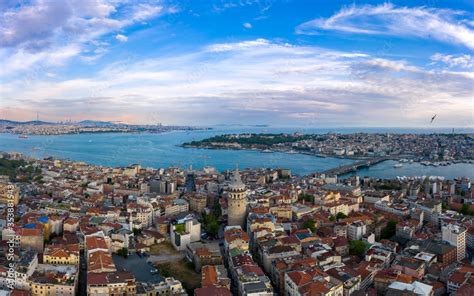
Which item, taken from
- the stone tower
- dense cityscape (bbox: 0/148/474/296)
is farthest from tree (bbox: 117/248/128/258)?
the stone tower

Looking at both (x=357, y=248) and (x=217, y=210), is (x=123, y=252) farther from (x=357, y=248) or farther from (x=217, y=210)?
(x=357, y=248)

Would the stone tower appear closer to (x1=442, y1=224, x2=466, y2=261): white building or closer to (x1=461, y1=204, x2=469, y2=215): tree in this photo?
(x1=442, y1=224, x2=466, y2=261): white building

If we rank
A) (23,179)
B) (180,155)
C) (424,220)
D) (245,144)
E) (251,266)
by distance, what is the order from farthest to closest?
(245,144) → (180,155) → (23,179) → (424,220) → (251,266)

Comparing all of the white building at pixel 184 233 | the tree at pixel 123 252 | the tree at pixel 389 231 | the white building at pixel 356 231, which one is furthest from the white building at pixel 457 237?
the tree at pixel 123 252

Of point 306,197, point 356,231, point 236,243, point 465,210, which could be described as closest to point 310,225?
point 356,231

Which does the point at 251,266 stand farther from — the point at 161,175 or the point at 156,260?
the point at 161,175

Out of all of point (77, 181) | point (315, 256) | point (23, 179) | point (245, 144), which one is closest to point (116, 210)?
point (315, 256)
